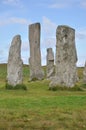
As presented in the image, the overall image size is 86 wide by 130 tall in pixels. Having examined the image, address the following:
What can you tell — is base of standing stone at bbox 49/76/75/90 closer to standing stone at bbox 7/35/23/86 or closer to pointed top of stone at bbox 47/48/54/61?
standing stone at bbox 7/35/23/86

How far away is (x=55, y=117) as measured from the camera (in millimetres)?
18641

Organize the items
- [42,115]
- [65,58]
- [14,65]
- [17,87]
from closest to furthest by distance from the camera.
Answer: [42,115]
[17,87]
[65,58]
[14,65]

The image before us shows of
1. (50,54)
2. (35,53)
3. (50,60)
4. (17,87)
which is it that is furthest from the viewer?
(50,54)

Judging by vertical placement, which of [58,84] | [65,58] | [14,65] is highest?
[65,58]

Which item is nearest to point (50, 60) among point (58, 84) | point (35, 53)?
point (35, 53)

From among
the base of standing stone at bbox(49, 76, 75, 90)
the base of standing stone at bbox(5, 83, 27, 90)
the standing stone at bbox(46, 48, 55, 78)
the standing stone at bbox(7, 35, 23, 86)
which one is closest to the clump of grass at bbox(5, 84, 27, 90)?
the base of standing stone at bbox(5, 83, 27, 90)

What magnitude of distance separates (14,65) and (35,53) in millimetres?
12428

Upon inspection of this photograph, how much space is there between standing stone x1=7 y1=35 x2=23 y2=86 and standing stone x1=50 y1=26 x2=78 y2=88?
270 cm

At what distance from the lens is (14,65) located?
35.4 metres

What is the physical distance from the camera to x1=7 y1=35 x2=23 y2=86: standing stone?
114ft

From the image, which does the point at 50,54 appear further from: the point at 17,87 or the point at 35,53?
the point at 17,87

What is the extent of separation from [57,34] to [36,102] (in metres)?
12.5

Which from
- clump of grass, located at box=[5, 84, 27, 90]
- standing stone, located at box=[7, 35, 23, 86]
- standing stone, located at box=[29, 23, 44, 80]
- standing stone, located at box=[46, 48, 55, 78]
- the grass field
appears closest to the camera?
the grass field

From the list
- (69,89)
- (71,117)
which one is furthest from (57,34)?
(71,117)
